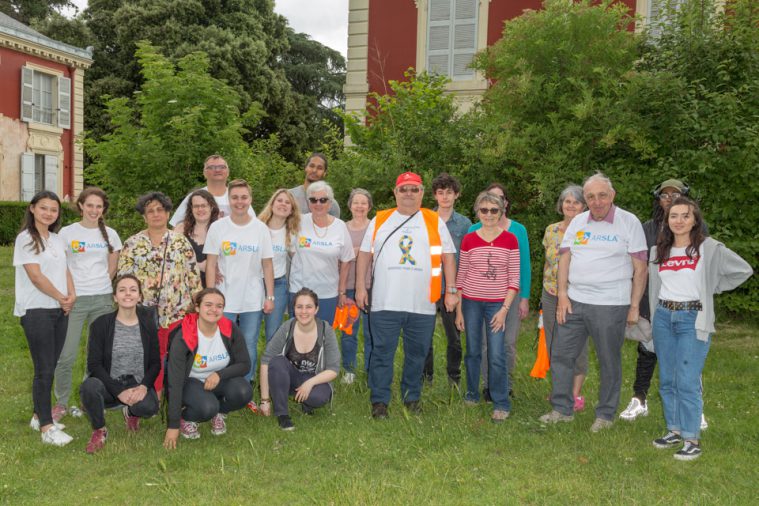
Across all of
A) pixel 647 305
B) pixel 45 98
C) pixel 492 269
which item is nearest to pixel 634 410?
pixel 647 305

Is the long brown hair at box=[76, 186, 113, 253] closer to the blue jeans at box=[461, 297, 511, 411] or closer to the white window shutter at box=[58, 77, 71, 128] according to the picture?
the blue jeans at box=[461, 297, 511, 411]

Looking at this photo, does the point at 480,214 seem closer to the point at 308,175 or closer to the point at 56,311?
the point at 308,175

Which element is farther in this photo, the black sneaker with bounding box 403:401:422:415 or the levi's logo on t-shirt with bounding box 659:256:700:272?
the black sneaker with bounding box 403:401:422:415

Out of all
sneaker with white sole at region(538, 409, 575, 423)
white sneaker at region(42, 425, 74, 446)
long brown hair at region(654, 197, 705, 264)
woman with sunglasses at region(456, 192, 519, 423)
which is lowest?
white sneaker at region(42, 425, 74, 446)

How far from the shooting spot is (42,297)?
18.0 feet

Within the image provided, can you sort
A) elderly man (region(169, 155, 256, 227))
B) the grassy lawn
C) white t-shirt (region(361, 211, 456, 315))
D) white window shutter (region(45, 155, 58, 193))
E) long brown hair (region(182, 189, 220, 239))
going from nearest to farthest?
the grassy lawn, white t-shirt (region(361, 211, 456, 315)), long brown hair (region(182, 189, 220, 239)), elderly man (region(169, 155, 256, 227)), white window shutter (region(45, 155, 58, 193))

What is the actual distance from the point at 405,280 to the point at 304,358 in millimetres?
1118

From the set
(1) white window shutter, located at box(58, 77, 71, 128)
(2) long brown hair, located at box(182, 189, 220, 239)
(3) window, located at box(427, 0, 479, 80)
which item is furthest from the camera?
(1) white window shutter, located at box(58, 77, 71, 128)

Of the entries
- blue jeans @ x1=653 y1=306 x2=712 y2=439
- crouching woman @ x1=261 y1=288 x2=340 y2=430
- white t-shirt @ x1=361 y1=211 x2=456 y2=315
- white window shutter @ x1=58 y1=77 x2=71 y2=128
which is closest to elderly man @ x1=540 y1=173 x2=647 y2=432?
blue jeans @ x1=653 y1=306 x2=712 y2=439

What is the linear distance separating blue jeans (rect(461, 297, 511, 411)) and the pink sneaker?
3.01m

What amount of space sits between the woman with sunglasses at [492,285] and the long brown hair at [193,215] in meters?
2.24

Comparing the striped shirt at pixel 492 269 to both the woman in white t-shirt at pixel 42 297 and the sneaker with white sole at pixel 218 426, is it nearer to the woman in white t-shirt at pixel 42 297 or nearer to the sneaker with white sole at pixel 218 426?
the sneaker with white sole at pixel 218 426

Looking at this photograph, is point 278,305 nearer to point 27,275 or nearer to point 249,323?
point 249,323

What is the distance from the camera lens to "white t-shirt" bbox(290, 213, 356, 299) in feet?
21.8
